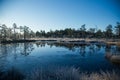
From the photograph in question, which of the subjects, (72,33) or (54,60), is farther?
(72,33)

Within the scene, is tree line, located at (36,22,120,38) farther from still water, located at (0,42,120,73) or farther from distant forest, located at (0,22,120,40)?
→ still water, located at (0,42,120,73)

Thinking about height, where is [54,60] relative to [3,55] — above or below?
below

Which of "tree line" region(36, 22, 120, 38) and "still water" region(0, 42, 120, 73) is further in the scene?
"tree line" region(36, 22, 120, 38)

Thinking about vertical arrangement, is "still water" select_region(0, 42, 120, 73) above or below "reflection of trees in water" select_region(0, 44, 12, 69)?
below

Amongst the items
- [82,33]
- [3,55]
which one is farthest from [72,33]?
[3,55]

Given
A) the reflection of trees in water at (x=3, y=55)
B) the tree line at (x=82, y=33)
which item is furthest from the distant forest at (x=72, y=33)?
the reflection of trees in water at (x=3, y=55)

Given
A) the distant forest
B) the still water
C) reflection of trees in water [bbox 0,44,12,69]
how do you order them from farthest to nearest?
the distant forest < reflection of trees in water [bbox 0,44,12,69] < the still water

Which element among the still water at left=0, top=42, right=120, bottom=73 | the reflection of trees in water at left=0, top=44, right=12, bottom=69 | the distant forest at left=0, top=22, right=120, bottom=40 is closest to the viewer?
the still water at left=0, top=42, right=120, bottom=73

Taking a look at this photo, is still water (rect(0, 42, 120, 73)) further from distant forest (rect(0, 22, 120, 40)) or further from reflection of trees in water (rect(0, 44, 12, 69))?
distant forest (rect(0, 22, 120, 40))

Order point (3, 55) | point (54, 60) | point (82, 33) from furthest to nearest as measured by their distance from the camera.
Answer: point (82, 33) < point (3, 55) < point (54, 60)

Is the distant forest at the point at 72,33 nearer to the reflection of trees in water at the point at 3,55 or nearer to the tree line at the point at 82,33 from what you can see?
the tree line at the point at 82,33

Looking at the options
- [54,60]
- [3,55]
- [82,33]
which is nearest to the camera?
[54,60]

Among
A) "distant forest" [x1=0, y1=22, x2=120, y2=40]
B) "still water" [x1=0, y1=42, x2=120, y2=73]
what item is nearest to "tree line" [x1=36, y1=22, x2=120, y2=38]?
"distant forest" [x1=0, y1=22, x2=120, y2=40]

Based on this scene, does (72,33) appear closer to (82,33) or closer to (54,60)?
(82,33)
